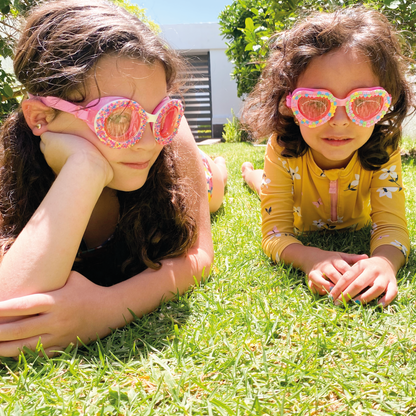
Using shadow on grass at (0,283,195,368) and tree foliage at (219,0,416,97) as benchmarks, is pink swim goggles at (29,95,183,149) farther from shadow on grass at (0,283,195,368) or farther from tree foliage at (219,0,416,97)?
tree foliage at (219,0,416,97)

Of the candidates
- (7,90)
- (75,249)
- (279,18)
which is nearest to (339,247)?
(75,249)

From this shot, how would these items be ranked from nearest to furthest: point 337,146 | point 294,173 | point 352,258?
point 352,258, point 337,146, point 294,173

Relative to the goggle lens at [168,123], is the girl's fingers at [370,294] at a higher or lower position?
lower

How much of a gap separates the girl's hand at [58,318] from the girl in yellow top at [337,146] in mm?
986

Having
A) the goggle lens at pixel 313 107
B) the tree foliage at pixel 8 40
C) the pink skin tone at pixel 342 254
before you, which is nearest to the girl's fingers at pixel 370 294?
the pink skin tone at pixel 342 254

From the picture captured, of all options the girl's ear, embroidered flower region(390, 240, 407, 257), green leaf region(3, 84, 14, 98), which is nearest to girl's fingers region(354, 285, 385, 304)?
embroidered flower region(390, 240, 407, 257)

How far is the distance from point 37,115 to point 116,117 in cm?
41

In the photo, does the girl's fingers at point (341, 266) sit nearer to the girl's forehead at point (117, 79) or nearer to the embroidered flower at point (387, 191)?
the embroidered flower at point (387, 191)

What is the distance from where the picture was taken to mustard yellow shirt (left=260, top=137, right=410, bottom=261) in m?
2.29

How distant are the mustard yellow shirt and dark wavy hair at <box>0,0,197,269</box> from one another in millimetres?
674

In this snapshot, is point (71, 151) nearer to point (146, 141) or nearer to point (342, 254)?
point (146, 141)

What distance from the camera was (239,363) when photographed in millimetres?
1375

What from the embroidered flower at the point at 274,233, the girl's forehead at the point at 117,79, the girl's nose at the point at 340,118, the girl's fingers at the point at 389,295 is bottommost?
the girl's fingers at the point at 389,295

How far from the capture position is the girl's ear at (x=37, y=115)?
1690 mm
